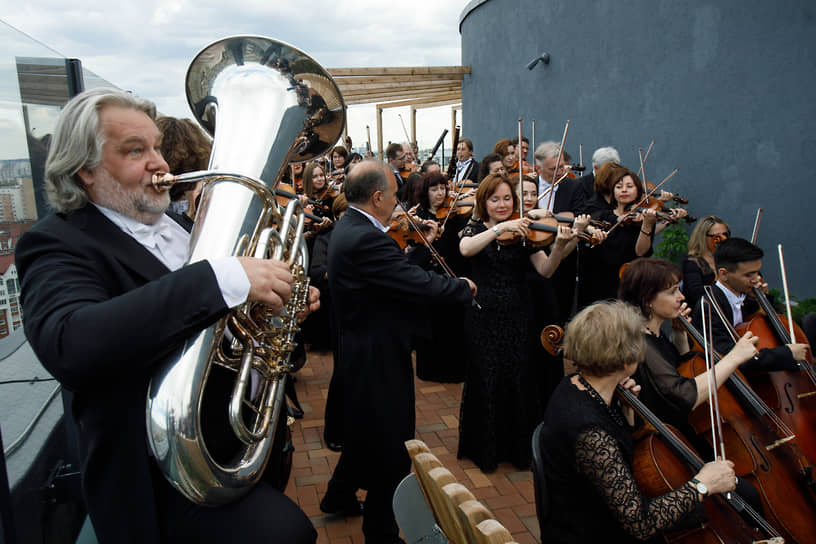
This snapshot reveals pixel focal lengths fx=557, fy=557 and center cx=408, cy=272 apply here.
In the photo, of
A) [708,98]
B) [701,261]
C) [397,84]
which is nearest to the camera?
[701,261]

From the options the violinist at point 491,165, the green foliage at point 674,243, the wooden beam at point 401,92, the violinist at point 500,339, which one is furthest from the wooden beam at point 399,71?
the violinist at point 500,339

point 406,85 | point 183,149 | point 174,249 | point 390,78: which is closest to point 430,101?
point 406,85

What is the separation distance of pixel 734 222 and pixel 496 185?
3.57m

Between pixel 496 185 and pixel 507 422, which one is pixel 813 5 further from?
pixel 507 422

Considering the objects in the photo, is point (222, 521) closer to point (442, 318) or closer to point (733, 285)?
point (733, 285)

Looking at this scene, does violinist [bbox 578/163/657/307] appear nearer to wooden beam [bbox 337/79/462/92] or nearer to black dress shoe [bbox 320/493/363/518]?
black dress shoe [bbox 320/493/363/518]

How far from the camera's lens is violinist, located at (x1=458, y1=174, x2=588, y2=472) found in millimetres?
3711

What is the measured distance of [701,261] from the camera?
4.25m

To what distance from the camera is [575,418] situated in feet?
6.72

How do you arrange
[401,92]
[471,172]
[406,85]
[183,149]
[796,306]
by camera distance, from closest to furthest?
[183,149], [796,306], [471,172], [406,85], [401,92]

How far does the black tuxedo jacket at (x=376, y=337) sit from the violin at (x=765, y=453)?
143cm

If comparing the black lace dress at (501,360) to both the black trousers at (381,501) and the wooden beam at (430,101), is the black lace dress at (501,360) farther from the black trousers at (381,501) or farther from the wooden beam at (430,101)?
the wooden beam at (430,101)

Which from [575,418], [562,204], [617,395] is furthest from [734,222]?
[575,418]

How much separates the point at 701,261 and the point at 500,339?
1788mm
